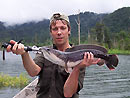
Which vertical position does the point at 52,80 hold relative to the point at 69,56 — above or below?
below

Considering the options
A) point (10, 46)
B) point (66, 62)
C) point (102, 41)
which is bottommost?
point (102, 41)

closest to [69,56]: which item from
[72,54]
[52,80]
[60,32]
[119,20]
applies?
[72,54]

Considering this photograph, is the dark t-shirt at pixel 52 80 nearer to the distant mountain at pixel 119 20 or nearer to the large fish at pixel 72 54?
the large fish at pixel 72 54

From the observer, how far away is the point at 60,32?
3.54 meters

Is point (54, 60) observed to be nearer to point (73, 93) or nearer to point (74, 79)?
point (74, 79)

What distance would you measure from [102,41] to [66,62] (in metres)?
91.2

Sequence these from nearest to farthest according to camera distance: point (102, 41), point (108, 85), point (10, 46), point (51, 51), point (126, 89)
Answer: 1. point (10, 46)
2. point (51, 51)
3. point (126, 89)
4. point (108, 85)
5. point (102, 41)

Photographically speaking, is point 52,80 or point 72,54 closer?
point 72,54

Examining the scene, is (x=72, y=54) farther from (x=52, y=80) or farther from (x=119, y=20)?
(x=119, y=20)

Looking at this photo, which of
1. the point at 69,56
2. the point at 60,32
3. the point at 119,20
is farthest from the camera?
the point at 119,20

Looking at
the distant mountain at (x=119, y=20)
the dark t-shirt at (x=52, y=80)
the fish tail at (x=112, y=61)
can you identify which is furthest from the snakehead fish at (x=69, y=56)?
the distant mountain at (x=119, y=20)

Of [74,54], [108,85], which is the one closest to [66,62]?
[74,54]

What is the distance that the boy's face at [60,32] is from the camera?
11.7 ft

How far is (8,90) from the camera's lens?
14477mm
